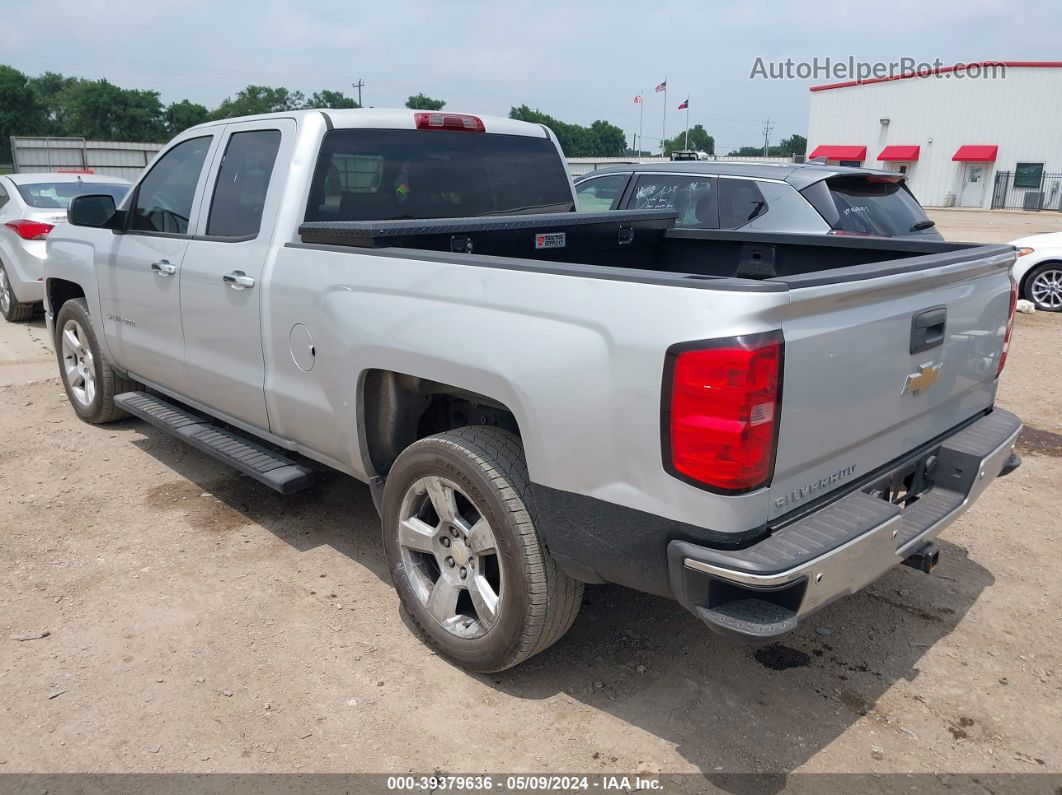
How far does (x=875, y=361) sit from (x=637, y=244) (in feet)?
6.81

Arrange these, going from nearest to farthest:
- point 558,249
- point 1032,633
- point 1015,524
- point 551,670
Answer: point 551,670
point 1032,633
point 558,249
point 1015,524

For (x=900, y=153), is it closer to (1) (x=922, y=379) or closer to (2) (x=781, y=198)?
(2) (x=781, y=198)

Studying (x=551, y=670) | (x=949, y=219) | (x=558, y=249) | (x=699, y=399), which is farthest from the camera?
(x=949, y=219)

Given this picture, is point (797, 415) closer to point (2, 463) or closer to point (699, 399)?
point (699, 399)

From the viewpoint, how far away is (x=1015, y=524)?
4.54 meters

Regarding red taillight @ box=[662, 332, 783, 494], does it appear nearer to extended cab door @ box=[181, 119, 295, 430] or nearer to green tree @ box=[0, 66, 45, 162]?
extended cab door @ box=[181, 119, 295, 430]

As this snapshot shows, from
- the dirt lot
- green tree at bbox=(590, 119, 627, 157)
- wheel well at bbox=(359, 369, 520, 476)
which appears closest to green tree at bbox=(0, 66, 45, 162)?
green tree at bbox=(590, 119, 627, 157)

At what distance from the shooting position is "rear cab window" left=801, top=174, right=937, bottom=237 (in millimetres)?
6387

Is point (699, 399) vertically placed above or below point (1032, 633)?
above

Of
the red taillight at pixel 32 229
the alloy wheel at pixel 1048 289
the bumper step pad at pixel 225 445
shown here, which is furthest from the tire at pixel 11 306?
the alloy wheel at pixel 1048 289

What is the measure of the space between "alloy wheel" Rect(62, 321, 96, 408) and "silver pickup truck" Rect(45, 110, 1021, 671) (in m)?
1.01

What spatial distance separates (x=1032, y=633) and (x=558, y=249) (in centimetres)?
266

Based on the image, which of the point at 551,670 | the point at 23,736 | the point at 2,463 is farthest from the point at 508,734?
the point at 2,463

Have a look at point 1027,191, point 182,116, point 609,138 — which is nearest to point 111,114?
point 182,116
